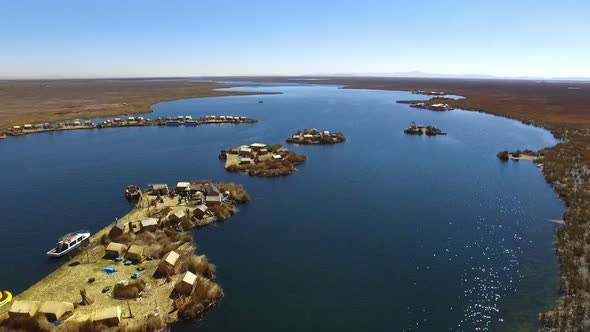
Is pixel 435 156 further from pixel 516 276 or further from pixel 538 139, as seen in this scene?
pixel 516 276

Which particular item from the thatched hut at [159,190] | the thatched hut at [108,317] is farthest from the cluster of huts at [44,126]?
the thatched hut at [108,317]

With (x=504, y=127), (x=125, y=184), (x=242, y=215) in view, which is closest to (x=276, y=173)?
(x=242, y=215)

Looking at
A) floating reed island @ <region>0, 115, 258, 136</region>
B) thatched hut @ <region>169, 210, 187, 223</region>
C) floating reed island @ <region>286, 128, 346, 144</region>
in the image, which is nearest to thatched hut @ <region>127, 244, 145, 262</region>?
thatched hut @ <region>169, 210, 187, 223</region>

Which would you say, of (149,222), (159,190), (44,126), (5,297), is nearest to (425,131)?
(159,190)

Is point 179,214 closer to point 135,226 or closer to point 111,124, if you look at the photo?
point 135,226

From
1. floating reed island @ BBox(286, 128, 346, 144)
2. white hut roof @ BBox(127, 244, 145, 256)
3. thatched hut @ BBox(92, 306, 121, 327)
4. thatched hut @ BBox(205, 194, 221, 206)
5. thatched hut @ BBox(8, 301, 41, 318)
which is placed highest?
floating reed island @ BBox(286, 128, 346, 144)

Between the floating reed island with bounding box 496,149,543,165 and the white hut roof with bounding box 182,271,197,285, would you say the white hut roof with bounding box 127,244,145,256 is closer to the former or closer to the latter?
the white hut roof with bounding box 182,271,197,285
